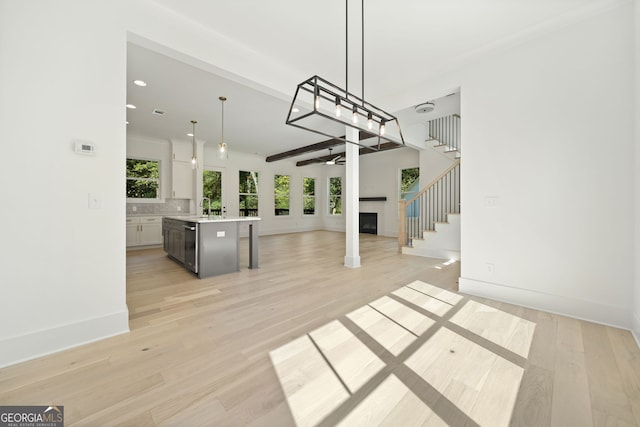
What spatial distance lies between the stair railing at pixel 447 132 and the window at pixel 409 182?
152 centimetres

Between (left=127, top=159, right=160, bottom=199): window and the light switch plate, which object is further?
(left=127, top=159, right=160, bottom=199): window

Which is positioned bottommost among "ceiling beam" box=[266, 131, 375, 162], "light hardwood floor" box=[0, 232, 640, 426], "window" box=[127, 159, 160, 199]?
"light hardwood floor" box=[0, 232, 640, 426]

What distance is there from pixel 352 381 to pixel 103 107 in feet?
9.26

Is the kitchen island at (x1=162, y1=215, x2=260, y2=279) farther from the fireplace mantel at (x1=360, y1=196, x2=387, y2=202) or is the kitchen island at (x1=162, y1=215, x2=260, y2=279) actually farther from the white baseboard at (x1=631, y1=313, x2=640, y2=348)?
the fireplace mantel at (x1=360, y1=196, x2=387, y2=202)

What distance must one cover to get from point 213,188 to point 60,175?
6.44 m

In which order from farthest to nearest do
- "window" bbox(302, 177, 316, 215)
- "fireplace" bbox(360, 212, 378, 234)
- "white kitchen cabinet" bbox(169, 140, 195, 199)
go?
"window" bbox(302, 177, 316, 215)
"fireplace" bbox(360, 212, 378, 234)
"white kitchen cabinet" bbox(169, 140, 195, 199)

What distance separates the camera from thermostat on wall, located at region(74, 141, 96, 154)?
1.98m

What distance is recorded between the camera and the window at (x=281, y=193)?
998 centimetres

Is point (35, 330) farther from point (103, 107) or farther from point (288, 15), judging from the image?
point (288, 15)

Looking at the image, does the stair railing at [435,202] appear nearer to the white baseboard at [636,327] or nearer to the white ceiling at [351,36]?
the white ceiling at [351,36]

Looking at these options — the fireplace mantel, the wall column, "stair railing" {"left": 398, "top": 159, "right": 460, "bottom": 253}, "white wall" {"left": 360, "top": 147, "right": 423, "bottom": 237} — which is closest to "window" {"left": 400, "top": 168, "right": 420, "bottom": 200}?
"white wall" {"left": 360, "top": 147, "right": 423, "bottom": 237}

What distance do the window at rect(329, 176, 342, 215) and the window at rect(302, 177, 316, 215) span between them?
758 millimetres

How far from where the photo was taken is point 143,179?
672 centimetres

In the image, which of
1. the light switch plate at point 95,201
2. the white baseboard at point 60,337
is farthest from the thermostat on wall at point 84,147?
the white baseboard at point 60,337
